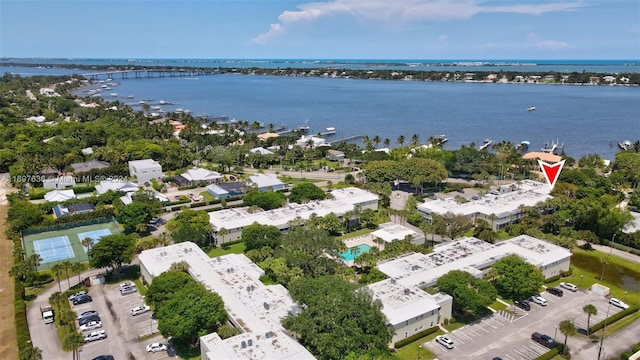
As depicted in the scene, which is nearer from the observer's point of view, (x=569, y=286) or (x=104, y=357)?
(x=104, y=357)

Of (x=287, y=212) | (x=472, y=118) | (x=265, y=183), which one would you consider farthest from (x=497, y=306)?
(x=472, y=118)

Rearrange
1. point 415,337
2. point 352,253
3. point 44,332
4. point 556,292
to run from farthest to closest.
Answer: point 352,253
point 556,292
point 44,332
point 415,337

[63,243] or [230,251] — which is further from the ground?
[63,243]

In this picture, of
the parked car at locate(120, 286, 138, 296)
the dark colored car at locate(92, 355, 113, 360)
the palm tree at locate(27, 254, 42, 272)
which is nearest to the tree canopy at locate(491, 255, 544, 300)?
the dark colored car at locate(92, 355, 113, 360)

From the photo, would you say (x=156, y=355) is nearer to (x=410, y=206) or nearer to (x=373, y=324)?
(x=373, y=324)

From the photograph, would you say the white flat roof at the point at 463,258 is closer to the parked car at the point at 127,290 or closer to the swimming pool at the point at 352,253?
the swimming pool at the point at 352,253

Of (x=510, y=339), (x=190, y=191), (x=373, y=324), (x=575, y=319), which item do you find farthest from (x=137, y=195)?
(x=575, y=319)

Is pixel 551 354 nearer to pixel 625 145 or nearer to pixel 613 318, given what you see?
pixel 613 318
